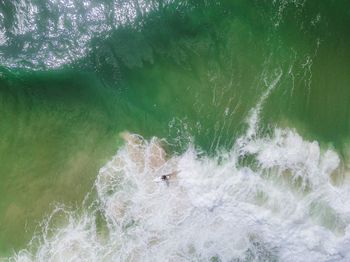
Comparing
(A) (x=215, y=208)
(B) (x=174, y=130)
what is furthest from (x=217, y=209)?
(B) (x=174, y=130)

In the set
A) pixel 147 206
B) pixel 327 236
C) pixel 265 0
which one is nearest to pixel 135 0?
pixel 265 0

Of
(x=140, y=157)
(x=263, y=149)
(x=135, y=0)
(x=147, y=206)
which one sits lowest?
(x=147, y=206)

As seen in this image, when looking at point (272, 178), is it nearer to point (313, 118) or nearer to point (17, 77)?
point (313, 118)

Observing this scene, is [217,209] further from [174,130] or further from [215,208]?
[174,130]
